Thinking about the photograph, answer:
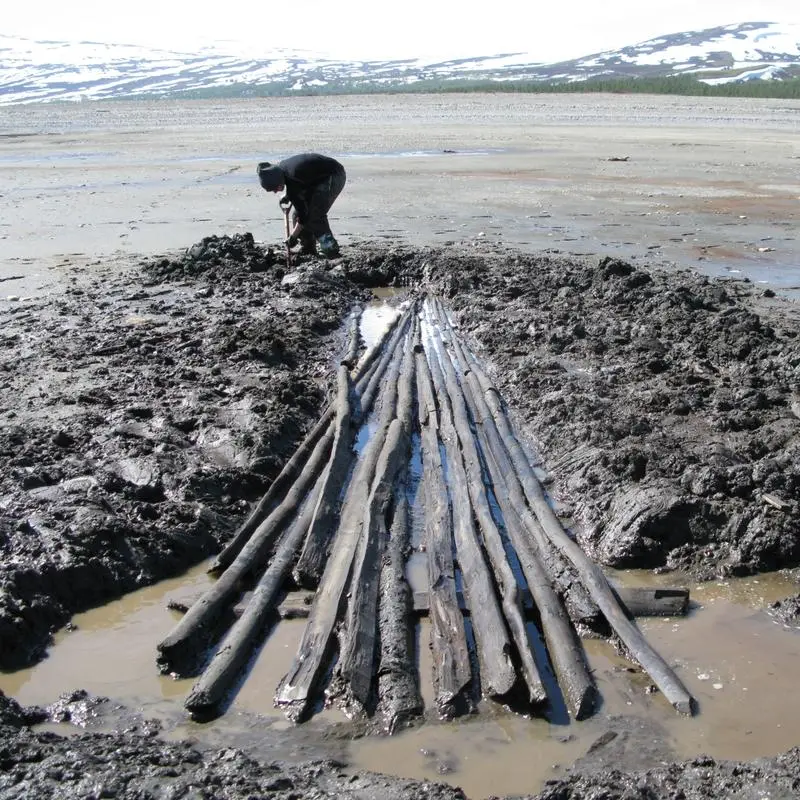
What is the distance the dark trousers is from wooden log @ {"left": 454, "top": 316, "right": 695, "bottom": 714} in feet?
22.7

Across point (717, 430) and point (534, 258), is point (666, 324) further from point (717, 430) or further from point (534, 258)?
point (534, 258)

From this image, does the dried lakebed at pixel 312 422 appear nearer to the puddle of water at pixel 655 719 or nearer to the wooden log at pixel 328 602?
the puddle of water at pixel 655 719

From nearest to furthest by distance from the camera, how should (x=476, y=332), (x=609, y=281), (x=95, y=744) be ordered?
1. (x=95, y=744)
2. (x=476, y=332)
3. (x=609, y=281)

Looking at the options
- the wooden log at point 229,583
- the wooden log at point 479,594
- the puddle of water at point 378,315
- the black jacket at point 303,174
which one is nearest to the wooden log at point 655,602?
the wooden log at point 479,594

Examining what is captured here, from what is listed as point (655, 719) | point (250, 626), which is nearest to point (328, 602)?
point (250, 626)

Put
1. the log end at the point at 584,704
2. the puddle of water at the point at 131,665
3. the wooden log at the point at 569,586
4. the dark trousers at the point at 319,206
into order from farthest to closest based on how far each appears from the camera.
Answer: the dark trousers at the point at 319,206 → the wooden log at the point at 569,586 → the puddle of water at the point at 131,665 → the log end at the point at 584,704

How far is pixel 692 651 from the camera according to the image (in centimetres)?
467

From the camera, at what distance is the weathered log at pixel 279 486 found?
550 cm

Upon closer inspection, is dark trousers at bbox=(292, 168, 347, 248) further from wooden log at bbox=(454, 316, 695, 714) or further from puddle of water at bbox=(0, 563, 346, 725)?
puddle of water at bbox=(0, 563, 346, 725)

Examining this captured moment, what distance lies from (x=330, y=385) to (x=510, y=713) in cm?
478

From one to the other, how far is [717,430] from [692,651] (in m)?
2.60

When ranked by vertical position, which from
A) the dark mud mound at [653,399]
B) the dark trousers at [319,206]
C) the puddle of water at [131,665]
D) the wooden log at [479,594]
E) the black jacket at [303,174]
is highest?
the black jacket at [303,174]

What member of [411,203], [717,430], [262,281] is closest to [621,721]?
[717,430]

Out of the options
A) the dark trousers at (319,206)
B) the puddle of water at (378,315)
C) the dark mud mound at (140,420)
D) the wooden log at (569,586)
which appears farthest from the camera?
the dark trousers at (319,206)
